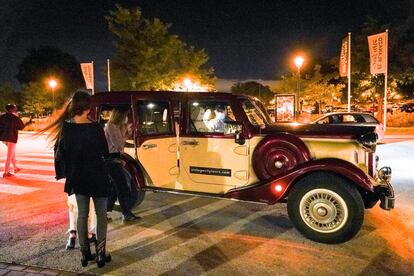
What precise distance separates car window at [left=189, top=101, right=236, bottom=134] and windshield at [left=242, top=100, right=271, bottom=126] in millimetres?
295

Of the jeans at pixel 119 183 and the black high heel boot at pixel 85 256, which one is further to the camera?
the jeans at pixel 119 183

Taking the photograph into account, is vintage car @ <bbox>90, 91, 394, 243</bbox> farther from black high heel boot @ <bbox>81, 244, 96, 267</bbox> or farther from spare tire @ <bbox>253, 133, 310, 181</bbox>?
black high heel boot @ <bbox>81, 244, 96, 267</bbox>

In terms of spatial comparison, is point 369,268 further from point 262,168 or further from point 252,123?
point 252,123

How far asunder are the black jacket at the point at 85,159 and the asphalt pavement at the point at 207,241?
943 mm

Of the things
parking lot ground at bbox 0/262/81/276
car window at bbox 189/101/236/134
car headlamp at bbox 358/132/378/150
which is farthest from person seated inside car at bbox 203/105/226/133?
parking lot ground at bbox 0/262/81/276

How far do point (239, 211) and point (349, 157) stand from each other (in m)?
2.30

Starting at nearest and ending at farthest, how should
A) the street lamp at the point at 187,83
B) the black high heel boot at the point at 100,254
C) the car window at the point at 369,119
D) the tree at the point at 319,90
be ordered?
the black high heel boot at the point at 100,254
the car window at the point at 369,119
the street lamp at the point at 187,83
the tree at the point at 319,90

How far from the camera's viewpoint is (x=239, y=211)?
7.11 metres

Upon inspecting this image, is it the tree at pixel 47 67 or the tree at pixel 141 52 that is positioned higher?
A: the tree at pixel 47 67

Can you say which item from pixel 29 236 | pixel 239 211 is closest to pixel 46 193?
pixel 29 236

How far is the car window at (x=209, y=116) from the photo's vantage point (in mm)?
6207

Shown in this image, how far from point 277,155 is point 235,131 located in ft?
2.33

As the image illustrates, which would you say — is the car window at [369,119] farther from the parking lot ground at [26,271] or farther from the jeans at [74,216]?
the parking lot ground at [26,271]

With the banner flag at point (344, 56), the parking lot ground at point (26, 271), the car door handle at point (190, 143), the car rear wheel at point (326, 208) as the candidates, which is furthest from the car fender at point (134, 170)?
the banner flag at point (344, 56)
